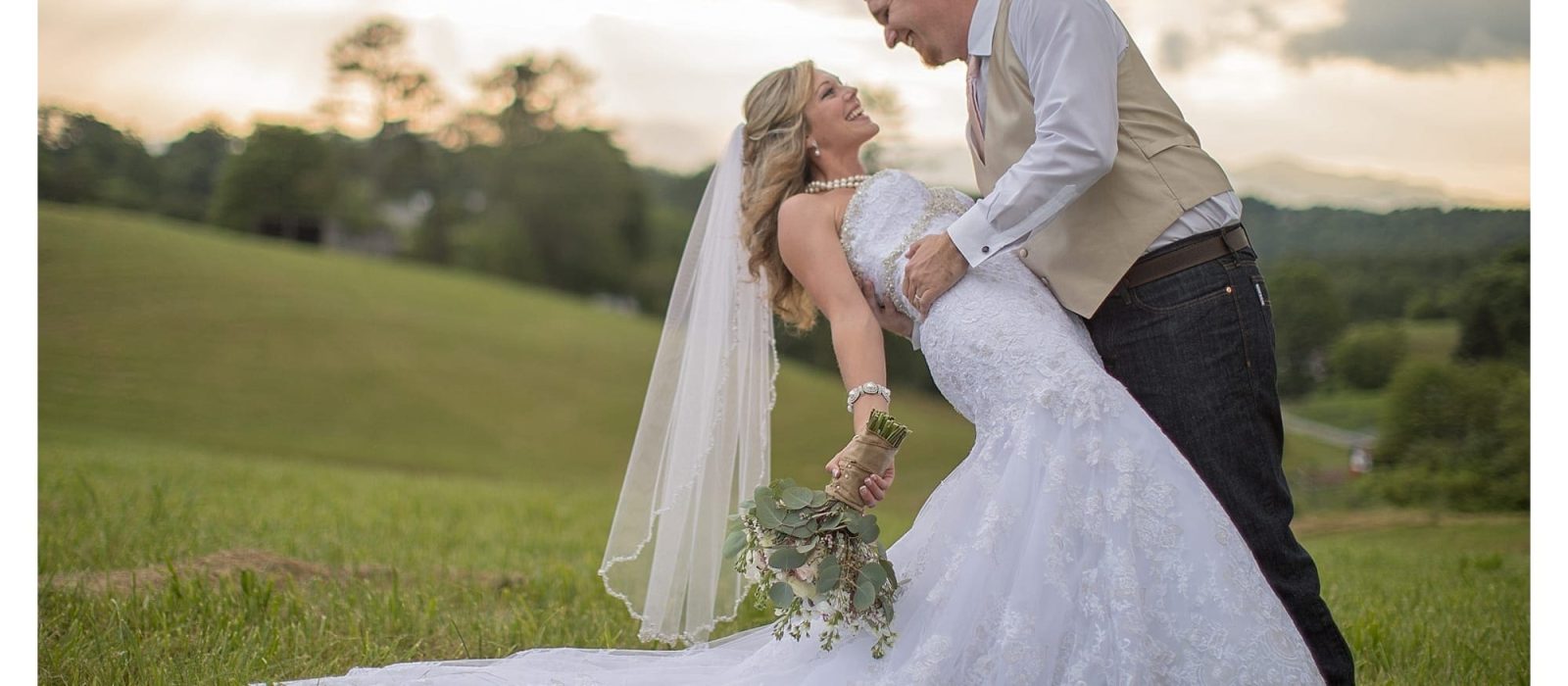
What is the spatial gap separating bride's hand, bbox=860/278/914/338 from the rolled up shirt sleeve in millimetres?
533

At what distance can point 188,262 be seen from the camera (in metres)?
26.8

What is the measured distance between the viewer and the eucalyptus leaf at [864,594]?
282 cm

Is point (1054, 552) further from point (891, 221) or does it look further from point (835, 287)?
point (891, 221)

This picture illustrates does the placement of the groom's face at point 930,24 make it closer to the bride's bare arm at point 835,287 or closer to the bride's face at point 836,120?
the bride's face at point 836,120

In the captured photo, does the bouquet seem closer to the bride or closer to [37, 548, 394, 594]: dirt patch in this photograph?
the bride

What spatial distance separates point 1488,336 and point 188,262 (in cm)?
2495

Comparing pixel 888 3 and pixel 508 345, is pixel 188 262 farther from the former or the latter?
pixel 888 3

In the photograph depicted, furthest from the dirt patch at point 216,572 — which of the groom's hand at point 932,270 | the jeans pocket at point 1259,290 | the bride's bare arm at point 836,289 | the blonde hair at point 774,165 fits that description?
the jeans pocket at point 1259,290

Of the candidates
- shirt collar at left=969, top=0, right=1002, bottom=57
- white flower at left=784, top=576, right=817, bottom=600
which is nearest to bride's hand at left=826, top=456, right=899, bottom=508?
white flower at left=784, top=576, right=817, bottom=600

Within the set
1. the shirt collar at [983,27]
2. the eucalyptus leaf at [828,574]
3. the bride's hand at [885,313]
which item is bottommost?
the eucalyptus leaf at [828,574]

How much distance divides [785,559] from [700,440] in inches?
45.0

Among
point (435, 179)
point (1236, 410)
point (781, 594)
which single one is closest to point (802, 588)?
point (781, 594)

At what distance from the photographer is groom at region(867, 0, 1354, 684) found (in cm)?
286

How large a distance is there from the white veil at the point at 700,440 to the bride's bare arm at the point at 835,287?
451 millimetres
